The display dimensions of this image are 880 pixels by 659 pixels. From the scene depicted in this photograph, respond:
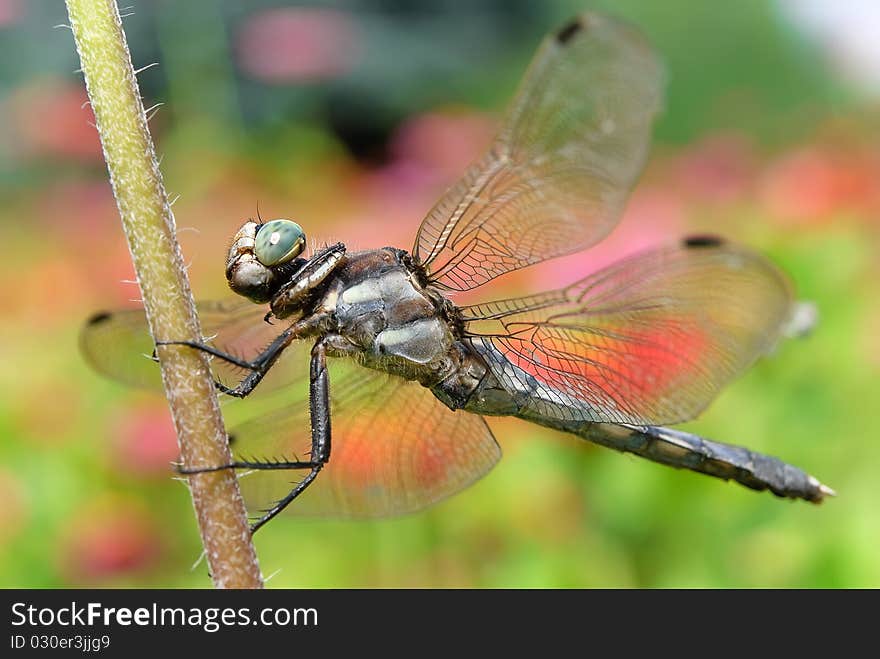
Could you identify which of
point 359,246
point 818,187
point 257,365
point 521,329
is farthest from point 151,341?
point 818,187

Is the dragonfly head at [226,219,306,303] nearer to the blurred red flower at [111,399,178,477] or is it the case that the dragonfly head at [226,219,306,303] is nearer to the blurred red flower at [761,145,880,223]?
the blurred red flower at [111,399,178,477]

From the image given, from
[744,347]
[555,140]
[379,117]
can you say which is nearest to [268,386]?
[555,140]

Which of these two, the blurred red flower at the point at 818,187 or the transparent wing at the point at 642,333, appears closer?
the transparent wing at the point at 642,333

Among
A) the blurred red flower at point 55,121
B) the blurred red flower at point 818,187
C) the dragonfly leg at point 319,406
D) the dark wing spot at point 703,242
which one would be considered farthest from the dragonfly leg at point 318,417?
the blurred red flower at point 55,121

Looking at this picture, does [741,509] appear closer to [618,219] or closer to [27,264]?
[618,219]

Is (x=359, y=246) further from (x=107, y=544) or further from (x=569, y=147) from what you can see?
(x=569, y=147)

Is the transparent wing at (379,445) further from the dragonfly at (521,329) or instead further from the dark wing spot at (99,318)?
the dark wing spot at (99,318)

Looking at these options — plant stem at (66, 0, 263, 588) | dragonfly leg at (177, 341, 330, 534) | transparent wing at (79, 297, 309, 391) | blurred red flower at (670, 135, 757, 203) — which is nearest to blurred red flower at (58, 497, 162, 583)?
transparent wing at (79, 297, 309, 391)
